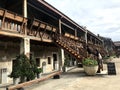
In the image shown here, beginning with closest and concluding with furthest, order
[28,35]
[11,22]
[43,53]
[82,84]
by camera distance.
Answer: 1. [82,84]
2. [11,22]
3. [28,35]
4. [43,53]

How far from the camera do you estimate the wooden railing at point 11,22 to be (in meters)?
10.2

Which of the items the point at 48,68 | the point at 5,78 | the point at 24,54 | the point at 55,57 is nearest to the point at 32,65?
the point at 24,54

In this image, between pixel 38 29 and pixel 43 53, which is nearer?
pixel 38 29

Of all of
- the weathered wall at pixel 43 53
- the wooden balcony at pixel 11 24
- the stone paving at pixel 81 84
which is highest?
the wooden balcony at pixel 11 24

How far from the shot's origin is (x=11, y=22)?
11375 millimetres

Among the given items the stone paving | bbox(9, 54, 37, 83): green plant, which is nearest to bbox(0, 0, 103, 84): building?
bbox(9, 54, 37, 83): green plant

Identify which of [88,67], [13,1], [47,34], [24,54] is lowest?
[88,67]

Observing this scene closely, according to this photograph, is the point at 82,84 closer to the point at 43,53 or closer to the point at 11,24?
the point at 11,24

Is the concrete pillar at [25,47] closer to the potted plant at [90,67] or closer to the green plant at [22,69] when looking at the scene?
the green plant at [22,69]

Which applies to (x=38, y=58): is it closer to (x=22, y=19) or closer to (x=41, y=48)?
(x=41, y=48)

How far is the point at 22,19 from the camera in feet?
38.9

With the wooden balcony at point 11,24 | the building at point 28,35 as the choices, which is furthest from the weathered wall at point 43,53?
the wooden balcony at point 11,24

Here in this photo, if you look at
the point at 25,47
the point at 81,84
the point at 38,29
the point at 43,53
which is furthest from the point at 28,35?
the point at 43,53

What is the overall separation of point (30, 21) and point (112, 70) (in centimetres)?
800
